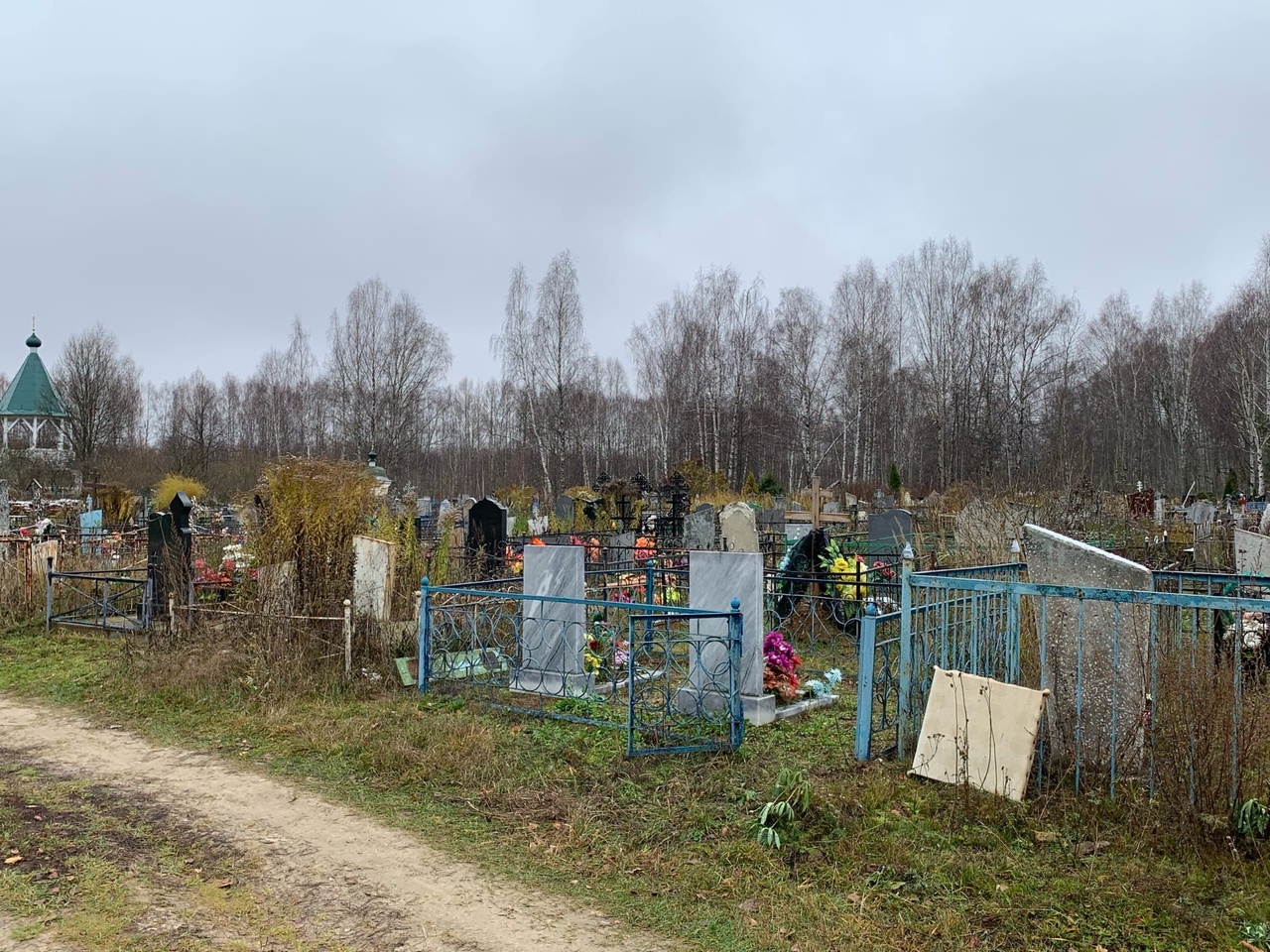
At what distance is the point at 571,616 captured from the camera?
8125mm

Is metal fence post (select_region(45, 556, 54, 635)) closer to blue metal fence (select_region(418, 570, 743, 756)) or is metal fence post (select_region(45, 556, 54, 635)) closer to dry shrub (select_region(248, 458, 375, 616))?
dry shrub (select_region(248, 458, 375, 616))

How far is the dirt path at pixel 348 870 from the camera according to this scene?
3732 mm

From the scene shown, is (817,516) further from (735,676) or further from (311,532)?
(735,676)

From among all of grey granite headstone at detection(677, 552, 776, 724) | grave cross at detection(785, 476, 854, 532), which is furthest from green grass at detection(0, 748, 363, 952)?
grave cross at detection(785, 476, 854, 532)

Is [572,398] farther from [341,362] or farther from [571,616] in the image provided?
[571,616]

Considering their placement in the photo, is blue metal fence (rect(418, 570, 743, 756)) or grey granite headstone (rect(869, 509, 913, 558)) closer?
blue metal fence (rect(418, 570, 743, 756))

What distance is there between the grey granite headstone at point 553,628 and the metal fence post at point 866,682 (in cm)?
283

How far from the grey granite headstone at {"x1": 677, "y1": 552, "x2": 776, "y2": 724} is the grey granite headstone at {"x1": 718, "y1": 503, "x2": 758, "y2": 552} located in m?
4.43

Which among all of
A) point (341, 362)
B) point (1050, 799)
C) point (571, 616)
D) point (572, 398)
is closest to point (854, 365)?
point (572, 398)

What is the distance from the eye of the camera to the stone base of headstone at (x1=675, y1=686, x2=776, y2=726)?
22.2 feet

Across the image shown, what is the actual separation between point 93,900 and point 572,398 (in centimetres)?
3685

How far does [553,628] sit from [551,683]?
1.67 feet

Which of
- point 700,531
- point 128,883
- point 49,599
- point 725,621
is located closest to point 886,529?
point 700,531

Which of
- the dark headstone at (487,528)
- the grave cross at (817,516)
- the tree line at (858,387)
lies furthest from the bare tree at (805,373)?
the dark headstone at (487,528)
